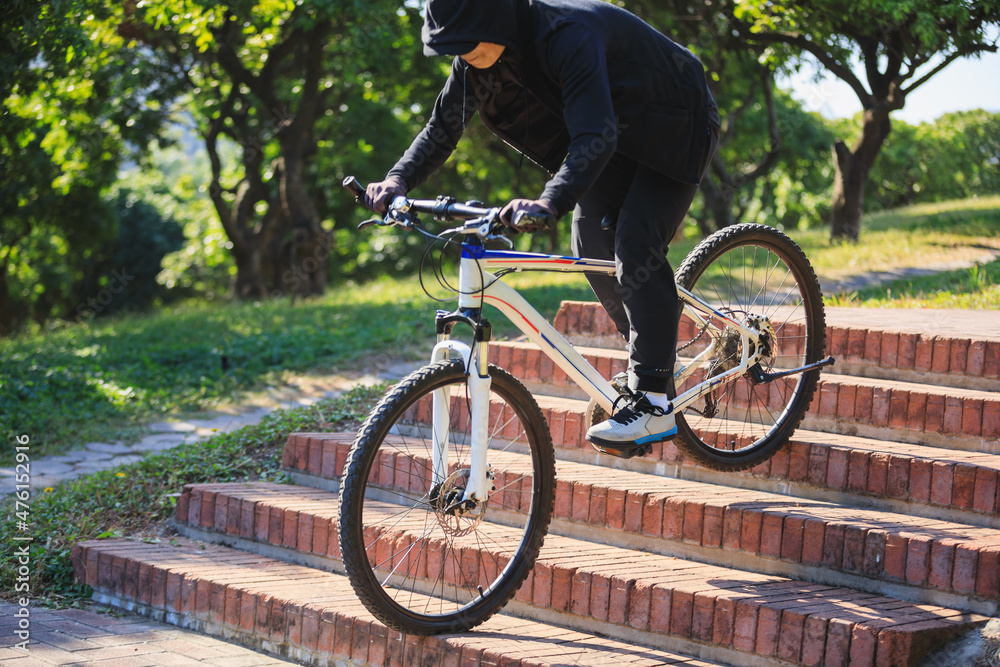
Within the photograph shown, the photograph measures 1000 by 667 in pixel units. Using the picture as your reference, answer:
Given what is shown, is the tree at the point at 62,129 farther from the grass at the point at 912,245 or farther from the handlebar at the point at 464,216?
the grass at the point at 912,245

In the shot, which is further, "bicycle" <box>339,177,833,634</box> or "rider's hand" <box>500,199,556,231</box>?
"bicycle" <box>339,177,833,634</box>

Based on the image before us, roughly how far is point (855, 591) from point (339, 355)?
18.0 feet

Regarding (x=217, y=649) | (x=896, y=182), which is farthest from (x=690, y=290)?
(x=896, y=182)

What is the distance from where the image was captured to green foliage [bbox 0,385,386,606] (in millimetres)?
3764

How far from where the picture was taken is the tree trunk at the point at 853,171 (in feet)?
38.5

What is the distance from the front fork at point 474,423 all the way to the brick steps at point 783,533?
0.47 m

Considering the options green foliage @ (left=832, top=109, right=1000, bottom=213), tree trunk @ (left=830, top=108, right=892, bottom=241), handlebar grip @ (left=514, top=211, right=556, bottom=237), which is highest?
green foliage @ (left=832, top=109, right=1000, bottom=213)

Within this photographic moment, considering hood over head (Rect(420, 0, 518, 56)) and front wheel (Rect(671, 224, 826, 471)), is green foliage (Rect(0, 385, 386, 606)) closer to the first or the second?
front wheel (Rect(671, 224, 826, 471))

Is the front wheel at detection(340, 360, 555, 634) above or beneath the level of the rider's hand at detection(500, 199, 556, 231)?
beneath

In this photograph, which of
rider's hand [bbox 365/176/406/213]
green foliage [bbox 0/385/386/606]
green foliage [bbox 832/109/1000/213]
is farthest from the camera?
green foliage [bbox 832/109/1000/213]

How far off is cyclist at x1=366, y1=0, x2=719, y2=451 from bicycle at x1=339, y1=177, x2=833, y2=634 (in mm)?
158

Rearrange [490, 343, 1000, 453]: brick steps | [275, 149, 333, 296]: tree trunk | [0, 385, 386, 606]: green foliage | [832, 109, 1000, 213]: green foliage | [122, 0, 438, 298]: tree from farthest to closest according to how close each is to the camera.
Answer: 1. [832, 109, 1000, 213]: green foliage
2. [275, 149, 333, 296]: tree trunk
3. [122, 0, 438, 298]: tree
4. [0, 385, 386, 606]: green foliage
5. [490, 343, 1000, 453]: brick steps

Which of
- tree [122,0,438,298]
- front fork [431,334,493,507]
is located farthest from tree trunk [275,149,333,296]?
front fork [431,334,493,507]

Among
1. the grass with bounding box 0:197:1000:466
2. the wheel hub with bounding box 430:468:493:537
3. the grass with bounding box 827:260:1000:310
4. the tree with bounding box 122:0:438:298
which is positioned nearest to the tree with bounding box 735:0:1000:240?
the grass with bounding box 0:197:1000:466
